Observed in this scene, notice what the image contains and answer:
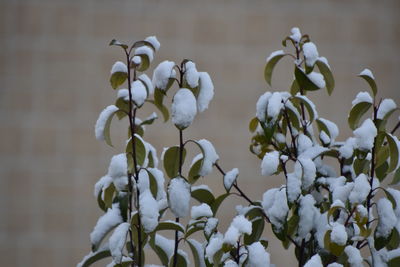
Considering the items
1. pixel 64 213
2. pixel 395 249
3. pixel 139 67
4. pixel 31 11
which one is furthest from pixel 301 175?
pixel 31 11

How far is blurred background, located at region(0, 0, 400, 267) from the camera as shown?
2875mm

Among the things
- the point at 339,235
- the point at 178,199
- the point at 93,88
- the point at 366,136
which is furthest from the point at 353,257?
the point at 93,88

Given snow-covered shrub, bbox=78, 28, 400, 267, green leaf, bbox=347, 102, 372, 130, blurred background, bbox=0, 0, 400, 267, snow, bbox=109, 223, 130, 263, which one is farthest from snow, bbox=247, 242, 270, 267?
blurred background, bbox=0, 0, 400, 267

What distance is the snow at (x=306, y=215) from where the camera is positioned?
1313 mm

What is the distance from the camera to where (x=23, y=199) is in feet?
9.45

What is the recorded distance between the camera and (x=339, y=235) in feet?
3.89

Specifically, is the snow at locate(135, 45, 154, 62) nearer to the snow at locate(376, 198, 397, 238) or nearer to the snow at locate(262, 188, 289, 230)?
the snow at locate(262, 188, 289, 230)

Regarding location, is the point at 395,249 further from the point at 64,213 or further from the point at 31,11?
the point at 31,11

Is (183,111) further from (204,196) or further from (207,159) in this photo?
(204,196)

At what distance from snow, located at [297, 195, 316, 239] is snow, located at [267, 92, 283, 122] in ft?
0.52

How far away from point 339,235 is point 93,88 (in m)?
1.89

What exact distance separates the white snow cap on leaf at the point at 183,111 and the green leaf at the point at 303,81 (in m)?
0.24

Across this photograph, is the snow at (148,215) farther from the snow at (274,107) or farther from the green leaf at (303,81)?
the green leaf at (303,81)

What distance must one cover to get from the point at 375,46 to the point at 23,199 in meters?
1.55
